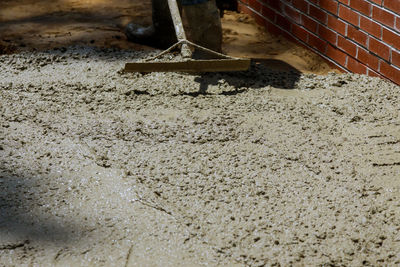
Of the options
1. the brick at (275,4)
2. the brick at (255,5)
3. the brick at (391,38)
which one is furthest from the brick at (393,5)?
the brick at (255,5)

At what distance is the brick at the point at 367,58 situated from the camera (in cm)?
317

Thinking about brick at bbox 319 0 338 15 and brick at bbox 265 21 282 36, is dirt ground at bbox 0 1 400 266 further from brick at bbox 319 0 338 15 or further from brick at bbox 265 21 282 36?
brick at bbox 265 21 282 36

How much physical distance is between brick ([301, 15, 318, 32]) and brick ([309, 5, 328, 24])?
40 mm

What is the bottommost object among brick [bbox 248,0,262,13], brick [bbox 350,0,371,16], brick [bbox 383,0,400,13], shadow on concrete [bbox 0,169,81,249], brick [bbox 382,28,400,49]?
shadow on concrete [bbox 0,169,81,249]

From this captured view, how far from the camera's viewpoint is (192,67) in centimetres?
294

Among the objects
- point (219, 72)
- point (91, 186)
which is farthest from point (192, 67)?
point (91, 186)

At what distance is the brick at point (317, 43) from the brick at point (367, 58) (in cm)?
37

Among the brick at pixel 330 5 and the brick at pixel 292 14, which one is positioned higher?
the brick at pixel 330 5

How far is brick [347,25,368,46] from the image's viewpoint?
127 inches

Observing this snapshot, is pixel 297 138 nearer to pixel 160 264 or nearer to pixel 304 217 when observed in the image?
pixel 304 217

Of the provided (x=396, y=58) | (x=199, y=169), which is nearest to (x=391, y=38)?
(x=396, y=58)

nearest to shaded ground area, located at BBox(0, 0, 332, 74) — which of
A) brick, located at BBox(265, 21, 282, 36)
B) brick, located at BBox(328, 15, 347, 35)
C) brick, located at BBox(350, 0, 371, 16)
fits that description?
brick, located at BBox(265, 21, 282, 36)

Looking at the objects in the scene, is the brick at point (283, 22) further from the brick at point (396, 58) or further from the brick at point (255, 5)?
the brick at point (396, 58)

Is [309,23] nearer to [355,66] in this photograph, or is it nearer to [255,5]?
[355,66]
